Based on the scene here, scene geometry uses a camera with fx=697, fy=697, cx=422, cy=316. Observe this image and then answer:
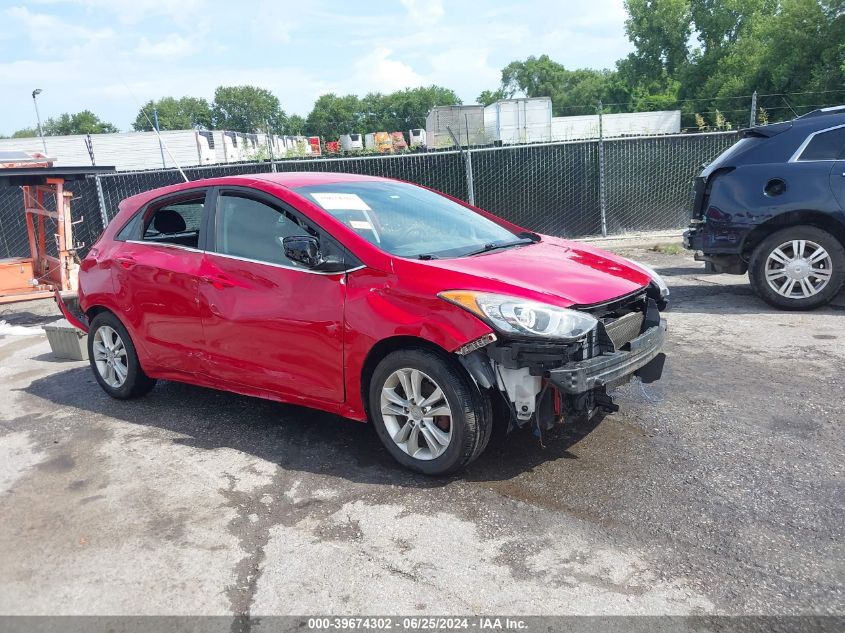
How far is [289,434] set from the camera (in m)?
4.61

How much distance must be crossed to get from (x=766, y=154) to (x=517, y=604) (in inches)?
240

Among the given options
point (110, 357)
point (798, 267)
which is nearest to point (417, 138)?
point (798, 267)

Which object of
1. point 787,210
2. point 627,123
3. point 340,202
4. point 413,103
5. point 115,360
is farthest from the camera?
point 413,103

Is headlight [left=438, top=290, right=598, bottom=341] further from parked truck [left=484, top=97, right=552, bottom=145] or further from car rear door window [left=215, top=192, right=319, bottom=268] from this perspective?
parked truck [left=484, top=97, right=552, bottom=145]

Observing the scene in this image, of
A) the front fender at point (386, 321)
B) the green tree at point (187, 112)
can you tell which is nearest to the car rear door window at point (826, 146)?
the front fender at point (386, 321)

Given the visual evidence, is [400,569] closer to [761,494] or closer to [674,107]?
[761,494]

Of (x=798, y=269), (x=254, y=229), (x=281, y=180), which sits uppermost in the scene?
(x=281, y=180)

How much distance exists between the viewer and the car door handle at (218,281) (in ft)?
14.6

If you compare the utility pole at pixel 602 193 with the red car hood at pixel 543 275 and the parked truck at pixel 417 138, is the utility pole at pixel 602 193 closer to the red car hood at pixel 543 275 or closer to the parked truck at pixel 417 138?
the red car hood at pixel 543 275

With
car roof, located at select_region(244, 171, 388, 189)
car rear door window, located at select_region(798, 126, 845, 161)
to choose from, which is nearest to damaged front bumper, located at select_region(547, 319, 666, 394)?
car roof, located at select_region(244, 171, 388, 189)

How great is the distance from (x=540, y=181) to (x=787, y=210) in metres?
6.66

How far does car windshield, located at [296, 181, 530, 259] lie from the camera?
412 cm

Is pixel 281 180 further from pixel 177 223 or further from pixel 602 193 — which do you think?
pixel 602 193

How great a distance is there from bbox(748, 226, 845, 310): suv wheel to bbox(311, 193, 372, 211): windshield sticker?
467 centimetres
